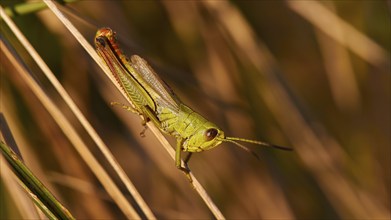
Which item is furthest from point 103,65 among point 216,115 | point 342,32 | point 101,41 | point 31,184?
point 342,32

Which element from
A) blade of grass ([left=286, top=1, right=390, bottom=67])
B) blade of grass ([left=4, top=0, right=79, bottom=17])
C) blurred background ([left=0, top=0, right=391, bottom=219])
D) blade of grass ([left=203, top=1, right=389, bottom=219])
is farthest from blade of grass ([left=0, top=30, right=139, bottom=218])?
blade of grass ([left=286, top=1, right=390, bottom=67])

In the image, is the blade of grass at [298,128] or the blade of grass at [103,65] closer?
the blade of grass at [103,65]

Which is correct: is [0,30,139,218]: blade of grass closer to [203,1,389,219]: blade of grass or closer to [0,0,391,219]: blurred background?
[0,0,391,219]: blurred background

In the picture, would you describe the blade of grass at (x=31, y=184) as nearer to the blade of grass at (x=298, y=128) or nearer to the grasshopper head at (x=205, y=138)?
the grasshopper head at (x=205, y=138)

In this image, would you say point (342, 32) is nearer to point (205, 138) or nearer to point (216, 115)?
point (216, 115)

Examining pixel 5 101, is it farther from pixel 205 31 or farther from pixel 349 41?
pixel 349 41

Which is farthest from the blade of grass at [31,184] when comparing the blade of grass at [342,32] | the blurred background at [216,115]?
the blade of grass at [342,32]
